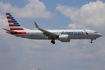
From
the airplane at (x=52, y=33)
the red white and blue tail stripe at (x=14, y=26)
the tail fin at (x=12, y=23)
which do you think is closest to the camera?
the airplane at (x=52, y=33)

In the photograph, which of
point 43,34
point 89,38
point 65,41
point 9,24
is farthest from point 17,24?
point 89,38

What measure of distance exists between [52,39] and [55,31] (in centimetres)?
299

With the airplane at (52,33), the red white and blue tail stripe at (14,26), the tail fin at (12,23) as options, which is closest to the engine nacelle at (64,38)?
the airplane at (52,33)

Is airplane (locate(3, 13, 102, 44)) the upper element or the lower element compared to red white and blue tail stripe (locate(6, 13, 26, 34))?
lower

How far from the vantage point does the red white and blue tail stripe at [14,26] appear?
106 meters

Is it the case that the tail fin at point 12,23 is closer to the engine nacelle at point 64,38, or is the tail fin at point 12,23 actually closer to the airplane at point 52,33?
the airplane at point 52,33

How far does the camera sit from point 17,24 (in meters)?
112

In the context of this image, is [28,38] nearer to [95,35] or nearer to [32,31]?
[32,31]

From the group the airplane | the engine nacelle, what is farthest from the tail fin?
the engine nacelle

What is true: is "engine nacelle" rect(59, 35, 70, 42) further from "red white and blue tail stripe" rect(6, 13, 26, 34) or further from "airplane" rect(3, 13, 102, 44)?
"red white and blue tail stripe" rect(6, 13, 26, 34)

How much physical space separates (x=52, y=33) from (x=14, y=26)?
18569 millimetres

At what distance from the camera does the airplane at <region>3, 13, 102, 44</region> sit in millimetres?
97875

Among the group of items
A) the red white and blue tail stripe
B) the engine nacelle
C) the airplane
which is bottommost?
the engine nacelle

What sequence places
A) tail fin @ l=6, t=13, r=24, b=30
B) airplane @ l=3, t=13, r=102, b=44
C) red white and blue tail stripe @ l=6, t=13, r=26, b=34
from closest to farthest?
airplane @ l=3, t=13, r=102, b=44 < red white and blue tail stripe @ l=6, t=13, r=26, b=34 < tail fin @ l=6, t=13, r=24, b=30
